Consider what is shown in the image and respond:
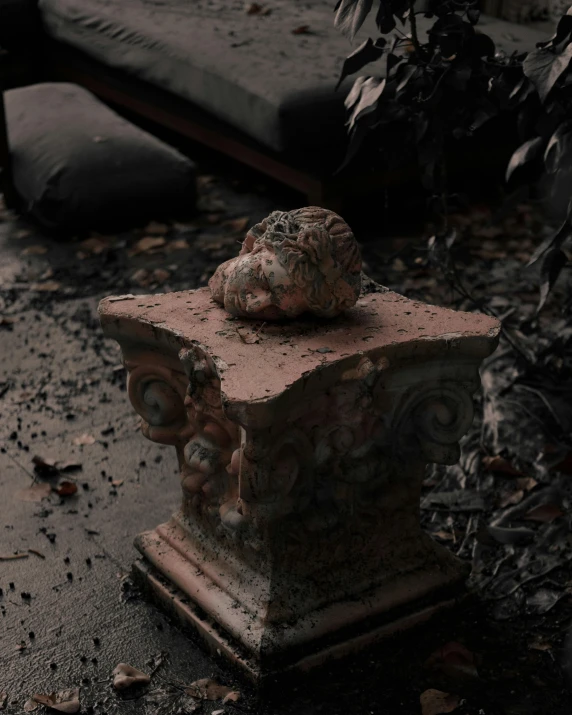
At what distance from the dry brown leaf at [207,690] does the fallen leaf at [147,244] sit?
3.13 m

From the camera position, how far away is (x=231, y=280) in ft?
9.08

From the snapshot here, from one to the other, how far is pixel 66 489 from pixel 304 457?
4.10 ft

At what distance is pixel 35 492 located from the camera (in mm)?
3619

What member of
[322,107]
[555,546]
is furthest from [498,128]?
[555,546]

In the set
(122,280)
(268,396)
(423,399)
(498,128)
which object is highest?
(268,396)

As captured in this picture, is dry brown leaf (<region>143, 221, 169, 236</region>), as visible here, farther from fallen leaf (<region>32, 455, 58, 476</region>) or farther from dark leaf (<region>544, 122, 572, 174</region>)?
dark leaf (<region>544, 122, 572, 174</region>)

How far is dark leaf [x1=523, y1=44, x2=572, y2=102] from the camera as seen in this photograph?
2.69 meters

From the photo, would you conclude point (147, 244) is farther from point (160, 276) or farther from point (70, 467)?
point (70, 467)

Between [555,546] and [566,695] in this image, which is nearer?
[566,695]

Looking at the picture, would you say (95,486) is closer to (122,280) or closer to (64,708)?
(64,708)

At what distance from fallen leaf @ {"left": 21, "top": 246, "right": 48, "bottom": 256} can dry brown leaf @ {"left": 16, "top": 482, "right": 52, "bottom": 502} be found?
7.19 feet

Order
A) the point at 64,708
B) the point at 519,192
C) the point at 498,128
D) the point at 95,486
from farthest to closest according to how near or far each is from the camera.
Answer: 1. the point at 498,128
2. the point at 95,486
3. the point at 519,192
4. the point at 64,708

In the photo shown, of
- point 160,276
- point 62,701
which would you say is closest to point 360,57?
point 62,701

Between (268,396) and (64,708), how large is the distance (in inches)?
38.7
